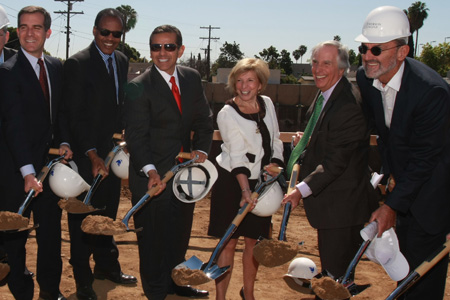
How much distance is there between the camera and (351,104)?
11.2 feet

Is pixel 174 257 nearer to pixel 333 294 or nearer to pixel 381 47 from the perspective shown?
pixel 333 294

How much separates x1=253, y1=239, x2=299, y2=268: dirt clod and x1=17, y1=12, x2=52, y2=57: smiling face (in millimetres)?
2136

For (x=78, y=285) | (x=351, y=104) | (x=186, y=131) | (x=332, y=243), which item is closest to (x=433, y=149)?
(x=351, y=104)

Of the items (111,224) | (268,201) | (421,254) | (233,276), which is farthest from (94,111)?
(421,254)

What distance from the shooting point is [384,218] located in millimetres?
3158

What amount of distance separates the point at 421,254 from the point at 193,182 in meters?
1.58

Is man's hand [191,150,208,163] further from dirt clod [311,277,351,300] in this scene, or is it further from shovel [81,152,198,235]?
dirt clod [311,277,351,300]

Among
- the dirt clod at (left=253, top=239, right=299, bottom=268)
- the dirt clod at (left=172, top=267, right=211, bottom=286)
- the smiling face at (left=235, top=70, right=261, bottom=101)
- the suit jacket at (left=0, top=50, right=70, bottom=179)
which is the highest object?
the smiling face at (left=235, top=70, right=261, bottom=101)

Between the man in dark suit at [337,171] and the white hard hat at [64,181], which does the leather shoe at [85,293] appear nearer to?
the white hard hat at [64,181]

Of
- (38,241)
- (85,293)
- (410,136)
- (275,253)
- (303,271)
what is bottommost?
(85,293)

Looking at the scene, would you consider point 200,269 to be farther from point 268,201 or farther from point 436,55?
point 436,55

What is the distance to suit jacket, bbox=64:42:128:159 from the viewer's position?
4.31 m

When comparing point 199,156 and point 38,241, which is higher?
point 199,156

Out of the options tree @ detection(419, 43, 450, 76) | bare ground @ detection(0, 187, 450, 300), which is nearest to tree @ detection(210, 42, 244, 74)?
tree @ detection(419, 43, 450, 76)
